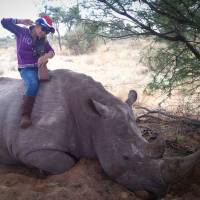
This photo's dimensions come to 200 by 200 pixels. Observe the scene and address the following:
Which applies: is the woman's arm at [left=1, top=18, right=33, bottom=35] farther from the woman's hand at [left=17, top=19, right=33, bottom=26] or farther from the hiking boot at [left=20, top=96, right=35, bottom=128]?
the hiking boot at [left=20, top=96, right=35, bottom=128]

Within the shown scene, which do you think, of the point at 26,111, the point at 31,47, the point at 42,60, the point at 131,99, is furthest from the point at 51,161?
the point at 31,47

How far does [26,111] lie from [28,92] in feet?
0.99

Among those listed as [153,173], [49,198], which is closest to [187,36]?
[153,173]

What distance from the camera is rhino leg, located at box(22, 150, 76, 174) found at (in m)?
5.27

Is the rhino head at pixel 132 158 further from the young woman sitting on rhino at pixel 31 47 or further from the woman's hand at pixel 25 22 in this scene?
the woman's hand at pixel 25 22

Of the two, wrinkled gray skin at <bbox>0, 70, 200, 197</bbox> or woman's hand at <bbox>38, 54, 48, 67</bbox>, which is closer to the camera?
wrinkled gray skin at <bbox>0, 70, 200, 197</bbox>

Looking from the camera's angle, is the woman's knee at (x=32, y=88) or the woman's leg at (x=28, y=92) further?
the woman's knee at (x=32, y=88)

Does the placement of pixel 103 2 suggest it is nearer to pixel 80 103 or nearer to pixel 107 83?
pixel 80 103

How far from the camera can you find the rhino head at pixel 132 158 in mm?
4551

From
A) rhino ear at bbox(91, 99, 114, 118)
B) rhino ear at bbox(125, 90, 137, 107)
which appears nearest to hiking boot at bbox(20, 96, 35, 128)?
rhino ear at bbox(91, 99, 114, 118)

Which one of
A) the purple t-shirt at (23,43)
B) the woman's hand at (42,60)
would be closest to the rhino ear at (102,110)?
the woman's hand at (42,60)

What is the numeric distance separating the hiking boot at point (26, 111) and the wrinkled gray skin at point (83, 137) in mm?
86

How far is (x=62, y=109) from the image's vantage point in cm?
561

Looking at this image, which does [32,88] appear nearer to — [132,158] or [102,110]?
[102,110]
